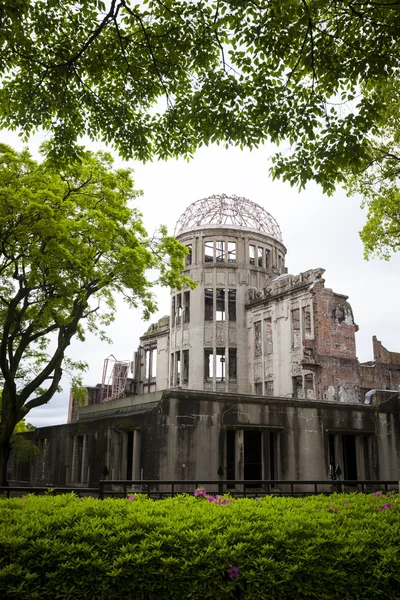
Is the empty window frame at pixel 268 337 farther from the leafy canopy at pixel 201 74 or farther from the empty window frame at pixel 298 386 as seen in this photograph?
the leafy canopy at pixel 201 74

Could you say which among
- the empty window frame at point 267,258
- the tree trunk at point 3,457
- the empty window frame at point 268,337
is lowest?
the tree trunk at point 3,457

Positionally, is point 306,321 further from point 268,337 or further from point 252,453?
point 252,453

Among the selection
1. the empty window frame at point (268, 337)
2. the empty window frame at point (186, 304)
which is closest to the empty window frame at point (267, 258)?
the empty window frame at point (268, 337)

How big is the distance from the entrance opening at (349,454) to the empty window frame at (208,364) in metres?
19.7

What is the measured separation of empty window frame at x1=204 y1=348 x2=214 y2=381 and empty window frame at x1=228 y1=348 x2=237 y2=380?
4.33 ft

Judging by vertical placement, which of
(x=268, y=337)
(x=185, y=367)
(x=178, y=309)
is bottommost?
(x=185, y=367)

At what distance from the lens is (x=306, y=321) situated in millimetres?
36094

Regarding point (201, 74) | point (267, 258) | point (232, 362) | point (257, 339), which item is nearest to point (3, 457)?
point (201, 74)

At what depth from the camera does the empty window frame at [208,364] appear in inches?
1627

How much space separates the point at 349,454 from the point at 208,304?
22.6 meters

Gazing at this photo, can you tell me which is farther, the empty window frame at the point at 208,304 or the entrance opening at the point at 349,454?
the empty window frame at the point at 208,304

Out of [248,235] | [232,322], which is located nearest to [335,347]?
[232,322]

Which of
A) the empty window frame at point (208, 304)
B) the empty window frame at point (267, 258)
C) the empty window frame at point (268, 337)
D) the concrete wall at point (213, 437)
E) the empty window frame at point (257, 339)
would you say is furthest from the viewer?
the empty window frame at point (267, 258)

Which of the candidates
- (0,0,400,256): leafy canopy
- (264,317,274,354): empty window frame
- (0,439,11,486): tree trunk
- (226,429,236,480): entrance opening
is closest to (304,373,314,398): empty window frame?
(264,317,274,354): empty window frame
